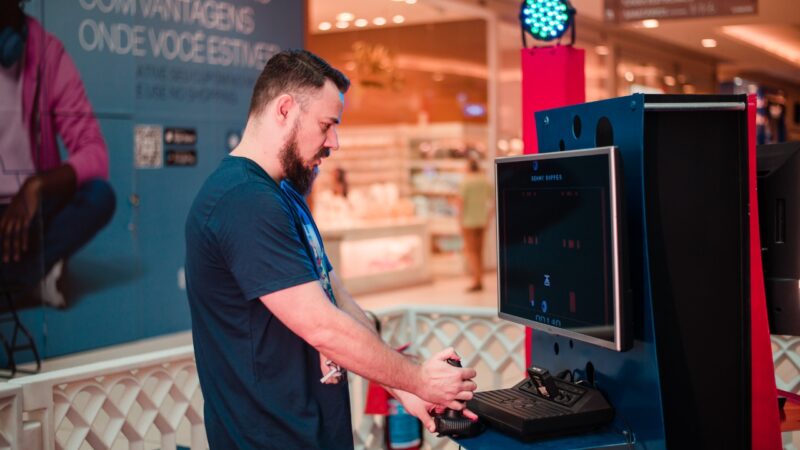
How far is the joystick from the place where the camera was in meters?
2.13

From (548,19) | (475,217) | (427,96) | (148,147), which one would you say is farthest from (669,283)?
(427,96)

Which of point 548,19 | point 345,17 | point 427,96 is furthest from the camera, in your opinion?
point 427,96

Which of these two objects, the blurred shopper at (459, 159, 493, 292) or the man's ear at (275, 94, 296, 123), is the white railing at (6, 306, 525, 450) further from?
the blurred shopper at (459, 159, 493, 292)

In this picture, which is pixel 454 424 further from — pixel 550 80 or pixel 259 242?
pixel 550 80

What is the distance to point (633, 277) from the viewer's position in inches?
81.6

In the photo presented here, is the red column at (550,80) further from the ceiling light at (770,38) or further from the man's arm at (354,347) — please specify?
the ceiling light at (770,38)

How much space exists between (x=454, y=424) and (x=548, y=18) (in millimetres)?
1632

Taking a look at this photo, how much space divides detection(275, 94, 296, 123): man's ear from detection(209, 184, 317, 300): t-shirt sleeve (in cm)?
20

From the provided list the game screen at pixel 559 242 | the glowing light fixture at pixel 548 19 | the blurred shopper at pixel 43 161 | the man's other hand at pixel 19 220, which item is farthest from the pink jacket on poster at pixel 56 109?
the game screen at pixel 559 242

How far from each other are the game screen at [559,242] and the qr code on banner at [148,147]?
563 centimetres

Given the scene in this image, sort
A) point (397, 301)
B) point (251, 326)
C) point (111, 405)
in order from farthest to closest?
point (397, 301), point (111, 405), point (251, 326)

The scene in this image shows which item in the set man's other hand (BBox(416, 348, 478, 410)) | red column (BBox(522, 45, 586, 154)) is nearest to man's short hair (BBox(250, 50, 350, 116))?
man's other hand (BBox(416, 348, 478, 410))

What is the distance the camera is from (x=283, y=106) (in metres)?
2.09

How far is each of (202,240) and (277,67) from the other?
0.45 m
